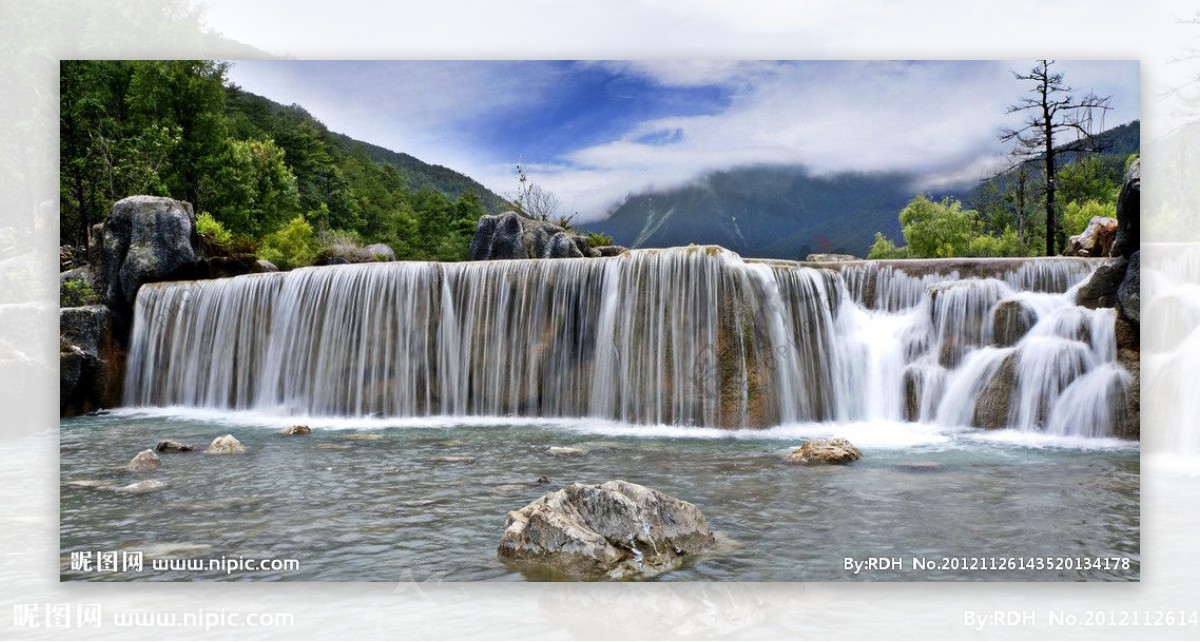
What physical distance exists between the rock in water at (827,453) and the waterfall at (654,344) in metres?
2.01

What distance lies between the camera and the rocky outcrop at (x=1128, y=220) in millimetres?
8156

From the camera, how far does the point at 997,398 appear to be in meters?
9.04

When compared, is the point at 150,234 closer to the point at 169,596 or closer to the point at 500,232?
the point at 500,232

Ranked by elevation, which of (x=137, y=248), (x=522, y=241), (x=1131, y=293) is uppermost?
(x=522, y=241)

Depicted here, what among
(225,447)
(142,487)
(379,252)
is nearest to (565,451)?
(225,447)

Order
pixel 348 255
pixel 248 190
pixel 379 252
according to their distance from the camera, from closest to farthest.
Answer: pixel 348 255, pixel 248 190, pixel 379 252

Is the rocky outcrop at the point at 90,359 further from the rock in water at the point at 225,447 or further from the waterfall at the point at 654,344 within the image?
the rock in water at the point at 225,447

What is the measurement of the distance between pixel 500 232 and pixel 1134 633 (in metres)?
17.1

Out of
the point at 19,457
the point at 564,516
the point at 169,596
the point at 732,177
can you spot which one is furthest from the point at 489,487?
the point at 732,177

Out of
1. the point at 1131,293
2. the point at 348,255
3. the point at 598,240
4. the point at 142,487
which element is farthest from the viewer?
the point at 598,240

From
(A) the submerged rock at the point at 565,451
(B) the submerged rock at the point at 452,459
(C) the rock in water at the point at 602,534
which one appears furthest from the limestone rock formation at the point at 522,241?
(C) the rock in water at the point at 602,534

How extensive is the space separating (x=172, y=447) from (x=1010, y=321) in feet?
27.6

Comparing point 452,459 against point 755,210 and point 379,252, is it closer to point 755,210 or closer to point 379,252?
point 755,210

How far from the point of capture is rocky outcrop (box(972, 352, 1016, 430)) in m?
8.90
